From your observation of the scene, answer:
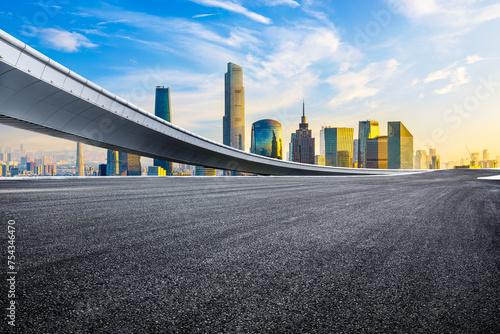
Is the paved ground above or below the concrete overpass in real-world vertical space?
below

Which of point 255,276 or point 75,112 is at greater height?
point 75,112

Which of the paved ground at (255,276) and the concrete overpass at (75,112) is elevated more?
the concrete overpass at (75,112)

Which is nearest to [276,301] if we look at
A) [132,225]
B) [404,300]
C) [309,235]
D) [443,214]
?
[404,300]

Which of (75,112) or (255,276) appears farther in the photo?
(75,112)

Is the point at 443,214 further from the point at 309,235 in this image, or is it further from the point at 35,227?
the point at 35,227

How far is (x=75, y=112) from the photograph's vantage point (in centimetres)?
3114

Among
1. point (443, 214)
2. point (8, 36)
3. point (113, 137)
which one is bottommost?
point (443, 214)

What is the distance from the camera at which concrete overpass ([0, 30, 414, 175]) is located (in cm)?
2350

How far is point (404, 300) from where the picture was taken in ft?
8.07

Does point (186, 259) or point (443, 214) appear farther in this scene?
point (443, 214)

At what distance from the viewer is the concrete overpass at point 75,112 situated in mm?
23500

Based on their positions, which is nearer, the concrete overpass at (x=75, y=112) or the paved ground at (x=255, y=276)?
the paved ground at (x=255, y=276)

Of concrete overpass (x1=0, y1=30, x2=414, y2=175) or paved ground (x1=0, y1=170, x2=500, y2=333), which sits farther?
concrete overpass (x1=0, y1=30, x2=414, y2=175)

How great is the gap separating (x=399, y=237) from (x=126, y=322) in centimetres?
438
